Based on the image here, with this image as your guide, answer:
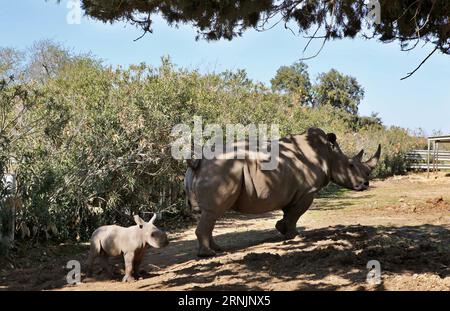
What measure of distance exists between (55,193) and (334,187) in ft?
53.7

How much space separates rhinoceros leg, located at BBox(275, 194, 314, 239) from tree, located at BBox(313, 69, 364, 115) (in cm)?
4493

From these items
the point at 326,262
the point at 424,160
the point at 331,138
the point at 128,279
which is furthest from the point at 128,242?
the point at 424,160

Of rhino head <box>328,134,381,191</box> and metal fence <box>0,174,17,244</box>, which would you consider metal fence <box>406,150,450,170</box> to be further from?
metal fence <box>0,174,17,244</box>

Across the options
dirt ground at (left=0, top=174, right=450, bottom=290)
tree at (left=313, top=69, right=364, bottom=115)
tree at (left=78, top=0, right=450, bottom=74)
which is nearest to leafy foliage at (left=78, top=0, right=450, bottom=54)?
tree at (left=78, top=0, right=450, bottom=74)

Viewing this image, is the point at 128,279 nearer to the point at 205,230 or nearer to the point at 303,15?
the point at 205,230

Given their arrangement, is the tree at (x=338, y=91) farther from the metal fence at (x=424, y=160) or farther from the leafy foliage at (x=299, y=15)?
the leafy foliage at (x=299, y=15)

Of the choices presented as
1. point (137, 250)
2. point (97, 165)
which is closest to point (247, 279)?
point (137, 250)

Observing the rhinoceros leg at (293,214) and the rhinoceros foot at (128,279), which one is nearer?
the rhinoceros foot at (128,279)

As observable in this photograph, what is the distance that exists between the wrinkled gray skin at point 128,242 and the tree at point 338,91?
47.7 metres

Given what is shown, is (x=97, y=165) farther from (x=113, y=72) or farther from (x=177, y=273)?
(x=177, y=273)

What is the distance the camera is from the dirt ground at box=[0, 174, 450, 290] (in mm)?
5789

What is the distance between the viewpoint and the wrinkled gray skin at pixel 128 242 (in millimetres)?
6449

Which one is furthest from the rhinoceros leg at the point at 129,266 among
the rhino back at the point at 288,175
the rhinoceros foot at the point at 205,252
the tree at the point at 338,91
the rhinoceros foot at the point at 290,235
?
the tree at the point at 338,91

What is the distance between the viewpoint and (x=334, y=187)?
78.3 ft
